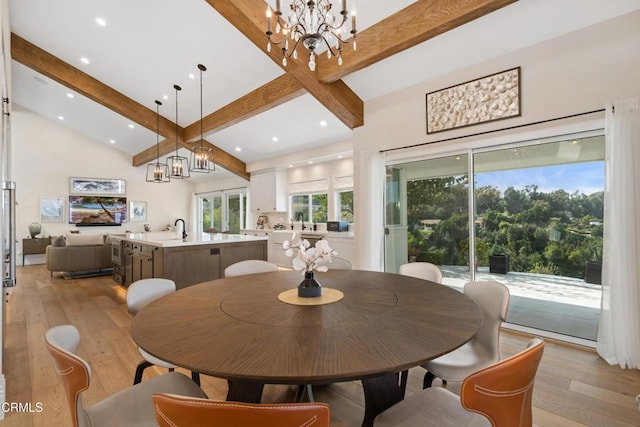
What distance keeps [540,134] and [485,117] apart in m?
0.54

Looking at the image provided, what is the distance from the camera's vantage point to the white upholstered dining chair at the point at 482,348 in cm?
162

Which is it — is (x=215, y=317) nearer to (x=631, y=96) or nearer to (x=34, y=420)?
(x=34, y=420)

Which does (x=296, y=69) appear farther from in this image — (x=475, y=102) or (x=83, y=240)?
(x=83, y=240)

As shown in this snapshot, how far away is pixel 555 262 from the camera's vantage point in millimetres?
3230

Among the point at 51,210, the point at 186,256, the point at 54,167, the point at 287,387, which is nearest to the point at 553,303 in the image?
the point at 287,387

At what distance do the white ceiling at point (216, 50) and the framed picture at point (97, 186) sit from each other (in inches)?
111

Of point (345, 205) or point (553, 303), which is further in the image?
point (345, 205)

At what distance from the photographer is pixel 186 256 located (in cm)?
421

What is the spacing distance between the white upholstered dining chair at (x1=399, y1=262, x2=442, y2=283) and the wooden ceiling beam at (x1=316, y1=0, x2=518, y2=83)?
210 cm

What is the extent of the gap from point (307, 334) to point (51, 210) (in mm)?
10423

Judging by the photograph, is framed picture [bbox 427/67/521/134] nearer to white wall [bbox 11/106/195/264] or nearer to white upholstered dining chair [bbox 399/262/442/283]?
white upholstered dining chair [bbox 399/262/442/283]

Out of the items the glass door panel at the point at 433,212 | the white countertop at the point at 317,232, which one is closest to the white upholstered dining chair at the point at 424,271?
the glass door panel at the point at 433,212

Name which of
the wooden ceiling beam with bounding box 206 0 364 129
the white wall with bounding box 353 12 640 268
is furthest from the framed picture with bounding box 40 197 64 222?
the white wall with bounding box 353 12 640 268

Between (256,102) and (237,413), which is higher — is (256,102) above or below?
above
